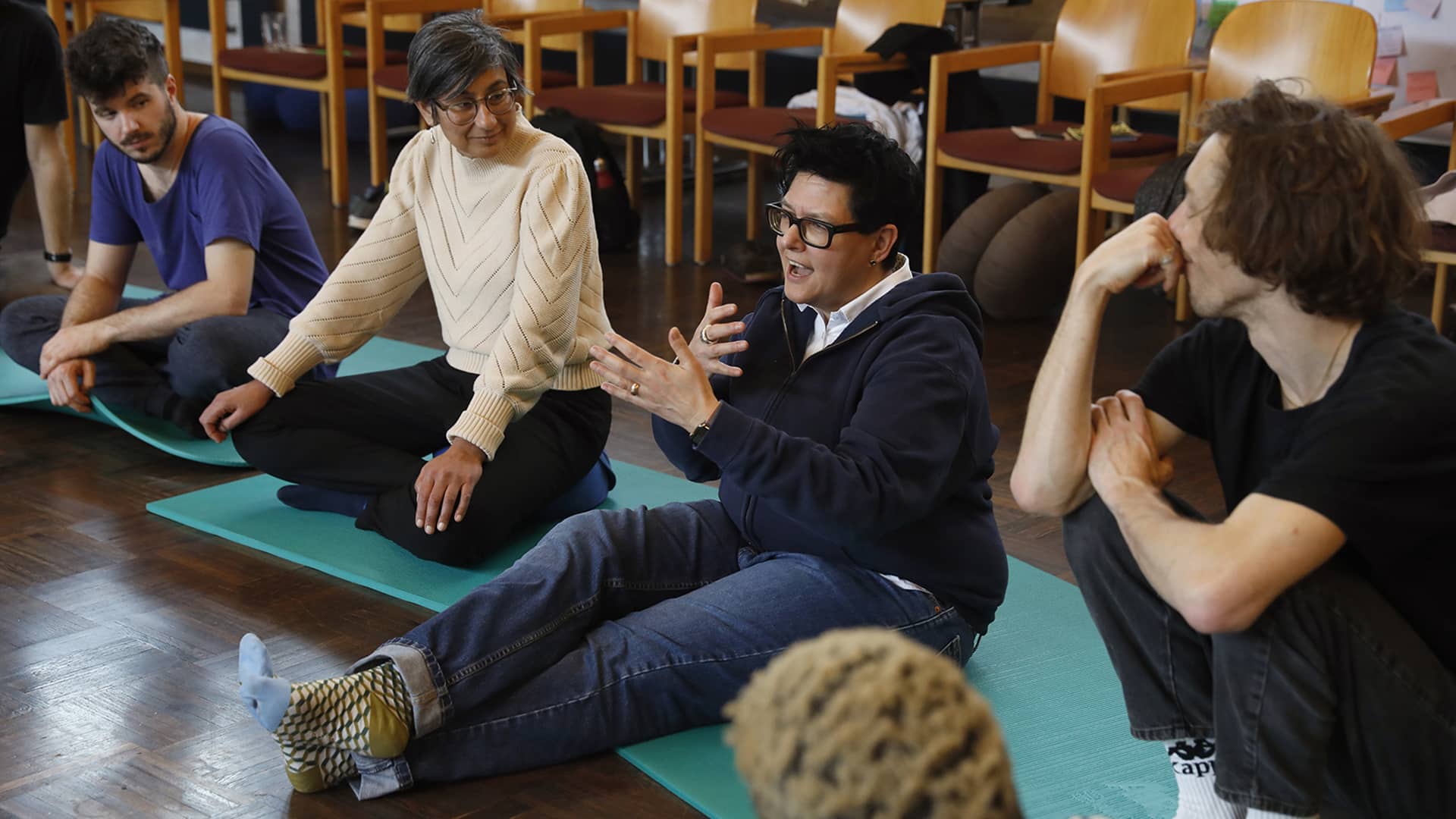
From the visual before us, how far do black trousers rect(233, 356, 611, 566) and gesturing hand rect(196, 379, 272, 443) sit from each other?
22 millimetres

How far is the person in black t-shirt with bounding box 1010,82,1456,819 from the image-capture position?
143 centimetres

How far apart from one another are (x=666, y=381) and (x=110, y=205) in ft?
6.32

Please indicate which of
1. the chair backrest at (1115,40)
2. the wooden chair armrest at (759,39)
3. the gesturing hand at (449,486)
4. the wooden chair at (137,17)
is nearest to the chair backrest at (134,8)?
the wooden chair at (137,17)

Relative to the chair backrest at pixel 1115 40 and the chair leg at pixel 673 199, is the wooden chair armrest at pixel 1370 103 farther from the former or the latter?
the chair leg at pixel 673 199

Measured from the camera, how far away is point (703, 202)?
5.38m

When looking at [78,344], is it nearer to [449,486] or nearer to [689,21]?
[449,486]

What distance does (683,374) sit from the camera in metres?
1.91

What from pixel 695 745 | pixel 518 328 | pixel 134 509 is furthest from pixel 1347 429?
pixel 134 509

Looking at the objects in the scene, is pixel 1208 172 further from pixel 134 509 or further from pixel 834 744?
pixel 134 509

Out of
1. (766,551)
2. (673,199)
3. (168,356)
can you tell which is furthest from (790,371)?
(673,199)

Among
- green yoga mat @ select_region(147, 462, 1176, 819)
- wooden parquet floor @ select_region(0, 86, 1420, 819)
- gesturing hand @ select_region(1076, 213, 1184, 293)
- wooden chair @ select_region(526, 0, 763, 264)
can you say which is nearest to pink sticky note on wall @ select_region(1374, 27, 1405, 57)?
wooden parquet floor @ select_region(0, 86, 1420, 819)

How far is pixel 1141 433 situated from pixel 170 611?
1.61 metres

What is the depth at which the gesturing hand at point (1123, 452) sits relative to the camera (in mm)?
1640

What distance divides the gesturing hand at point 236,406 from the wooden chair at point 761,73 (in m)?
2.39
